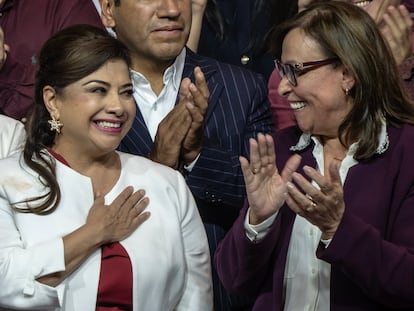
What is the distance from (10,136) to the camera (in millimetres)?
3488

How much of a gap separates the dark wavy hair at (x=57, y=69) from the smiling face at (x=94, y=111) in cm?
3

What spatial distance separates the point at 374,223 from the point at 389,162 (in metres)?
0.19

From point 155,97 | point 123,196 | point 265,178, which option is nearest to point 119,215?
point 123,196

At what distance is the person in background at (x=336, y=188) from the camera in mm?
2965

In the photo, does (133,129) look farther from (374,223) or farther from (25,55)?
(374,223)

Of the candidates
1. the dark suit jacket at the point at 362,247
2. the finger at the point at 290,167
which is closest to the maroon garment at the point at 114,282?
the dark suit jacket at the point at 362,247

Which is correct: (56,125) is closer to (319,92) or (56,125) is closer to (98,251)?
(98,251)

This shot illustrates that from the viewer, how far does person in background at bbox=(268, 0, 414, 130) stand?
366 cm

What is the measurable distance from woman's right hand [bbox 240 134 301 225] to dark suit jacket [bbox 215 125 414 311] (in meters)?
0.11

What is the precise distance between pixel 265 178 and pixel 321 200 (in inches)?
8.7

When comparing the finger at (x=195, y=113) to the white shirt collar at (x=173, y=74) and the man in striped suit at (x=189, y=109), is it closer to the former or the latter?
the man in striped suit at (x=189, y=109)

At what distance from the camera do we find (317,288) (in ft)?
10.3

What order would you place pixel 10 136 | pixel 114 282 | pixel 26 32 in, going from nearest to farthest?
pixel 114 282 < pixel 10 136 < pixel 26 32

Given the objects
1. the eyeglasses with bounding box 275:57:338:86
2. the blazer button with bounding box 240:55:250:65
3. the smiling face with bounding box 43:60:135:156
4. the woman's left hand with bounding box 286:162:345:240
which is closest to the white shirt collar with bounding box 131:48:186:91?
the blazer button with bounding box 240:55:250:65
